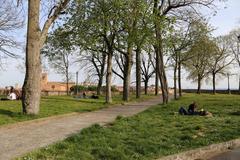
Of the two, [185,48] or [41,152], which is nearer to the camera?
[41,152]

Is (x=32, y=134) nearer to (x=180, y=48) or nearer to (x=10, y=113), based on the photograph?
(x=10, y=113)

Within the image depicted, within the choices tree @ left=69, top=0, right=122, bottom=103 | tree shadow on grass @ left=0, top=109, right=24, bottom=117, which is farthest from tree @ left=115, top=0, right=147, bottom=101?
tree shadow on grass @ left=0, top=109, right=24, bottom=117

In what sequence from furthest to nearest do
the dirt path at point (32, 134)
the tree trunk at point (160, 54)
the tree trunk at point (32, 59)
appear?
the tree trunk at point (160, 54), the tree trunk at point (32, 59), the dirt path at point (32, 134)

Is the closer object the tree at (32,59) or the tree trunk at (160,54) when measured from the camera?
the tree at (32,59)

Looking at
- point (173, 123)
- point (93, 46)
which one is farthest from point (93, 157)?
point (93, 46)

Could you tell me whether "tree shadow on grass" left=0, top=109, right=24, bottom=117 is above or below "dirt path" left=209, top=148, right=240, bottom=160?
above

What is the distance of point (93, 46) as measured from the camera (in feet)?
127

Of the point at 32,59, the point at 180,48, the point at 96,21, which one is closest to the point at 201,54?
the point at 180,48

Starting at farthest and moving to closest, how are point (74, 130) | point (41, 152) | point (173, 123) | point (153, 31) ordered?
point (153, 31) < point (173, 123) < point (74, 130) < point (41, 152)

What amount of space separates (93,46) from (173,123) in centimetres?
1949

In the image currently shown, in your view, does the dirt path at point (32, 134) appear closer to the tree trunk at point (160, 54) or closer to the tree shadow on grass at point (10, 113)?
the tree shadow on grass at point (10, 113)

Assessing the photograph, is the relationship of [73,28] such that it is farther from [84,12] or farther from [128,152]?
[128,152]

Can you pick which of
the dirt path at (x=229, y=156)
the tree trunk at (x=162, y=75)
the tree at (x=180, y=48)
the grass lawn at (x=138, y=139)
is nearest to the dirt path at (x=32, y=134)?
the grass lawn at (x=138, y=139)

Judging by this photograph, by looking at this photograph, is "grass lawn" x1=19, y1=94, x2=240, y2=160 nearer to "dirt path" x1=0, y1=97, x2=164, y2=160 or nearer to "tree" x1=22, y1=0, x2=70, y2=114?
"dirt path" x1=0, y1=97, x2=164, y2=160
